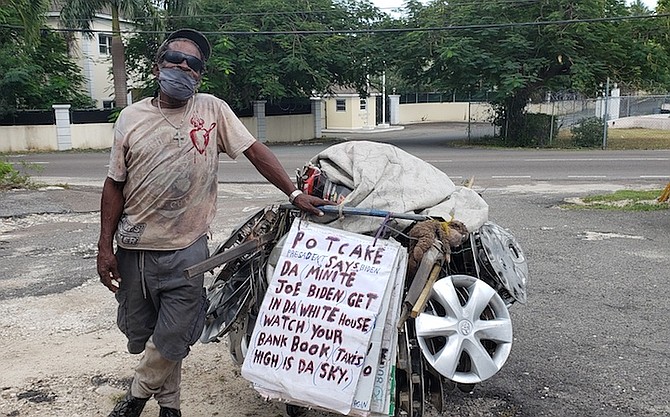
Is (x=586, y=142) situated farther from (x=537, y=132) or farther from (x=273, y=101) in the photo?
(x=273, y=101)

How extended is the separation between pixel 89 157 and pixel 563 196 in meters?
15.3

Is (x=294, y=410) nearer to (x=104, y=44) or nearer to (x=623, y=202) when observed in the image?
(x=623, y=202)

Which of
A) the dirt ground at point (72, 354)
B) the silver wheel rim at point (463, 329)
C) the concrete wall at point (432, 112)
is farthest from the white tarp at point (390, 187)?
the concrete wall at point (432, 112)

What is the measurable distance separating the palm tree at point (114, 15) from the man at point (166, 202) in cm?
2318

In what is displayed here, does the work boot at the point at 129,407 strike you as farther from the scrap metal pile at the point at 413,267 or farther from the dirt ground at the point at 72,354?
the scrap metal pile at the point at 413,267

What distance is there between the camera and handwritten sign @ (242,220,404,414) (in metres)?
3.05

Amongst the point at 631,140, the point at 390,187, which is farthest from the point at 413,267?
the point at 631,140

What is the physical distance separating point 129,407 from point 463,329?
174 cm

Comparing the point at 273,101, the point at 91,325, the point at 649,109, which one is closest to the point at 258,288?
the point at 91,325

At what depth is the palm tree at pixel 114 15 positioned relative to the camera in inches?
970

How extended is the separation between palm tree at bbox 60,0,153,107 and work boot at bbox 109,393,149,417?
23.4m

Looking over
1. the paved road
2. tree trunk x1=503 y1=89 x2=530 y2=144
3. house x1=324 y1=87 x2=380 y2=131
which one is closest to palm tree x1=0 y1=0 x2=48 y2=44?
the paved road

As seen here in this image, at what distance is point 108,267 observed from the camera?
10.9 feet

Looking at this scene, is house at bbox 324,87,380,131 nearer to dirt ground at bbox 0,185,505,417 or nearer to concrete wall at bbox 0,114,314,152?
concrete wall at bbox 0,114,314,152
